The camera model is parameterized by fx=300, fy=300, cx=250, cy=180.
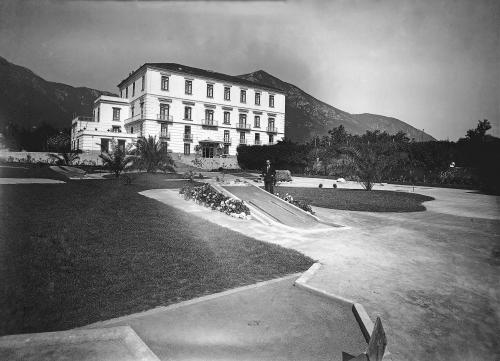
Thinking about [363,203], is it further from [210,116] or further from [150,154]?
[210,116]

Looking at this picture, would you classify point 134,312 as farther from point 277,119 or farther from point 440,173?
point 277,119

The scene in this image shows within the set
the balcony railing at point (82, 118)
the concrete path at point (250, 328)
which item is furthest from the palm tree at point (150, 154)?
the balcony railing at point (82, 118)

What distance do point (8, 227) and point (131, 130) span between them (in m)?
49.4

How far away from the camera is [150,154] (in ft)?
75.3

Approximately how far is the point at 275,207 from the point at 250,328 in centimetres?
814

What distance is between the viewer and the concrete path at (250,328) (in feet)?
10.0

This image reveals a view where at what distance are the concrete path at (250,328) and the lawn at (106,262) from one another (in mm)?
425

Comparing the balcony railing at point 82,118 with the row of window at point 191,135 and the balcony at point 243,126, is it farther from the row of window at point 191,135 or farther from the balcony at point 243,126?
the balcony at point 243,126

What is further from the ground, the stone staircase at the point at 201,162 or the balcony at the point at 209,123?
the balcony at the point at 209,123

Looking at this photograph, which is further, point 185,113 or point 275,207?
point 185,113

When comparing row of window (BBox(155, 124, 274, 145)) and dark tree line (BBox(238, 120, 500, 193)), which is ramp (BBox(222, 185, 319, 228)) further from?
row of window (BBox(155, 124, 274, 145))

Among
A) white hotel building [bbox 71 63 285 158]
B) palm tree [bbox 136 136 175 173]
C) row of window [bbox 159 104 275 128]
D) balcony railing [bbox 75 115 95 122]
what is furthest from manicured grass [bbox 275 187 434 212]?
balcony railing [bbox 75 115 95 122]

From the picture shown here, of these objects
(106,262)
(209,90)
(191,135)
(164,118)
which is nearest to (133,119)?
(164,118)

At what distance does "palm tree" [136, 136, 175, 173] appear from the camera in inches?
889
